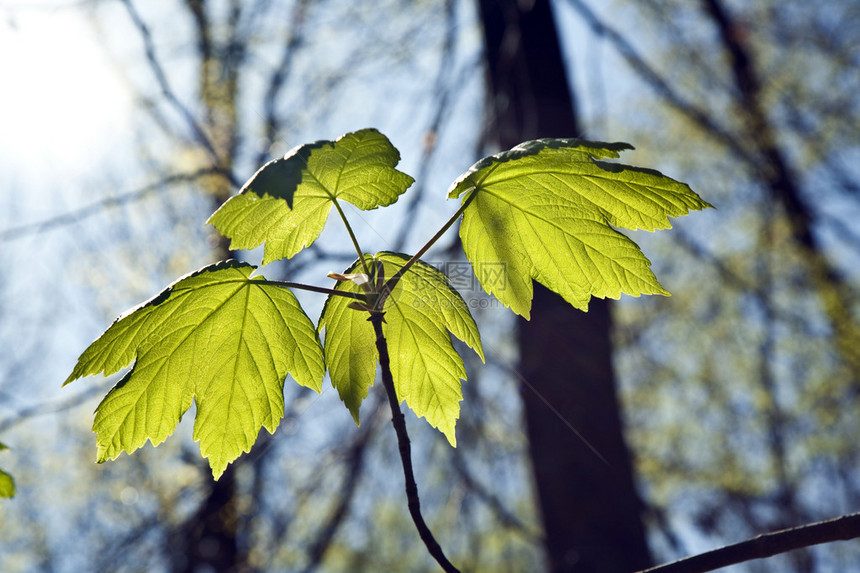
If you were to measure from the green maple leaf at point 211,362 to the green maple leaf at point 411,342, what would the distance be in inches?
1.8

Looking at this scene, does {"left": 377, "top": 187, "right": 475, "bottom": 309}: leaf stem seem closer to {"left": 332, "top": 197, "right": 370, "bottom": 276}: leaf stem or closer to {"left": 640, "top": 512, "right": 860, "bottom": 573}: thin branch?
{"left": 332, "top": 197, "right": 370, "bottom": 276}: leaf stem

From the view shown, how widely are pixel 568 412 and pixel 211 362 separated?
1.93 meters

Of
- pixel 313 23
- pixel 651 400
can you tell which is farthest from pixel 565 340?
pixel 651 400

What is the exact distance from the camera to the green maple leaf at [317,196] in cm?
86

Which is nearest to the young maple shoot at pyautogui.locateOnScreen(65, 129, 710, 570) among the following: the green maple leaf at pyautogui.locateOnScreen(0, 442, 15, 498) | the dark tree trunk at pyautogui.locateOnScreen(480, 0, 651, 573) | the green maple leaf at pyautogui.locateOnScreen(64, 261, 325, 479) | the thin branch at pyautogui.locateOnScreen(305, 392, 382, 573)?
the green maple leaf at pyautogui.locateOnScreen(64, 261, 325, 479)

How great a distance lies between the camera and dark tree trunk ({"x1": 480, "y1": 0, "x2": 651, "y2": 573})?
94.0 inches

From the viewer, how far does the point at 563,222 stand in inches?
36.0

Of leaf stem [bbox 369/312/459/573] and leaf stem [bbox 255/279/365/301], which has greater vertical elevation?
leaf stem [bbox 255/279/365/301]

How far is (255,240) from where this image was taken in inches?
36.0

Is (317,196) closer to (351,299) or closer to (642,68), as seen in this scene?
(351,299)

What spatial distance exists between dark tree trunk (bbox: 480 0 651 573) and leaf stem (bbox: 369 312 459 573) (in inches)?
67.8

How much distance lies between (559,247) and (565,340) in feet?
5.91

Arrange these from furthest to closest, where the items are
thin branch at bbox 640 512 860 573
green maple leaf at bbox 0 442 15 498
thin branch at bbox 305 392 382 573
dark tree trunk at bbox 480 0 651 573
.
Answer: thin branch at bbox 305 392 382 573 < dark tree trunk at bbox 480 0 651 573 < green maple leaf at bbox 0 442 15 498 < thin branch at bbox 640 512 860 573

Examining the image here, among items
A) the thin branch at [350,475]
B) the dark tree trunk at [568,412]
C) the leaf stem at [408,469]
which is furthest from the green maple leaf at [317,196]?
the thin branch at [350,475]
